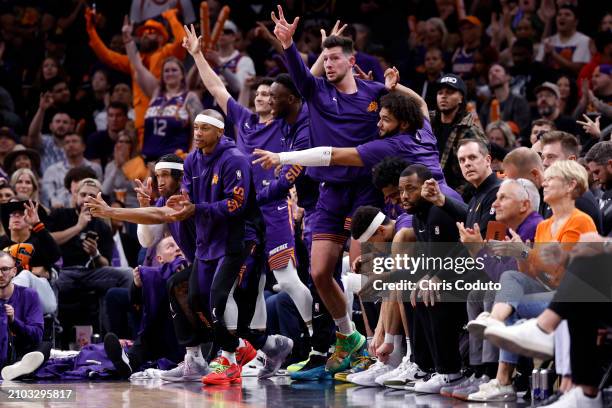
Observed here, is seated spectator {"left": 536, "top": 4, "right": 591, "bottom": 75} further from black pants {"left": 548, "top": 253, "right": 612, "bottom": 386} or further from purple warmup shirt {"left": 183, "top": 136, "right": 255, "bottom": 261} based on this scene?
black pants {"left": 548, "top": 253, "right": 612, "bottom": 386}

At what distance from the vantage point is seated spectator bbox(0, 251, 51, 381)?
371 inches

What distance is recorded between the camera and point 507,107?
12.8m

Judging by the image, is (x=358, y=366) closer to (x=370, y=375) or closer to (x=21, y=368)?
(x=370, y=375)

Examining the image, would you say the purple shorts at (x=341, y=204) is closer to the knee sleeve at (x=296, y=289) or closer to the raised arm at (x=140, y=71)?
the knee sleeve at (x=296, y=289)

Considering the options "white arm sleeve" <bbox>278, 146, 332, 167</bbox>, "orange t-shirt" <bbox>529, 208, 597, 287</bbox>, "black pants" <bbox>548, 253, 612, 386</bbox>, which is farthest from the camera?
"white arm sleeve" <bbox>278, 146, 332, 167</bbox>

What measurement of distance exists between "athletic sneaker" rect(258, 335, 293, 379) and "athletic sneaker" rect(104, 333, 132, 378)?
108 centimetres

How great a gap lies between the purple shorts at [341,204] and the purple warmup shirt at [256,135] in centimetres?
102

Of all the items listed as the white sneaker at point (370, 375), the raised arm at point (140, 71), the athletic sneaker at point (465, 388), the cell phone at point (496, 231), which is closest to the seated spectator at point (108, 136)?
the raised arm at point (140, 71)

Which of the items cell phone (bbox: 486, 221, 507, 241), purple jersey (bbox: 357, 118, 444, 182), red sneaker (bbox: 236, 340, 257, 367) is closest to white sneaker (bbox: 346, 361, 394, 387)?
red sneaker (bbox: 236, 340, 257, 367)

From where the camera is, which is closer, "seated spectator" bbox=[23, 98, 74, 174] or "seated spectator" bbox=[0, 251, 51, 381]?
"seated spectator" bbox=[0, 251, 51, 381]

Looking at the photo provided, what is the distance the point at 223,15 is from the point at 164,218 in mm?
5105

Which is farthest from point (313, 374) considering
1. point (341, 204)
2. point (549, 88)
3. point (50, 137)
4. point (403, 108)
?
point (50, 137)

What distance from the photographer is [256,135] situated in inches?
396

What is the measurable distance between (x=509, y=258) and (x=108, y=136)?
27.2 feet
